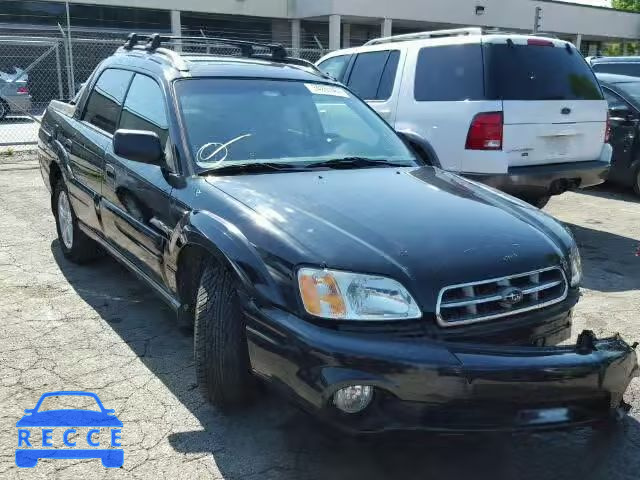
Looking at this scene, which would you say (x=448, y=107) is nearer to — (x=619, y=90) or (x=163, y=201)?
(x=163, y=201)

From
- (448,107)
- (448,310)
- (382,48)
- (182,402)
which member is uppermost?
(382,48)

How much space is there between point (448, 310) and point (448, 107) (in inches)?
151

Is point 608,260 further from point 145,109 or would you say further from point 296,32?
point 296,32

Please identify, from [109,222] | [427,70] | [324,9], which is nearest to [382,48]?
[427,70]

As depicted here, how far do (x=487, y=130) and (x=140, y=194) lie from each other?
Answer: 3.28 meters

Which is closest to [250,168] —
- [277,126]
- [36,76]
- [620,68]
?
[277,126]

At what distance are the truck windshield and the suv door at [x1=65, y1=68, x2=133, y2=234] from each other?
975 millimetres

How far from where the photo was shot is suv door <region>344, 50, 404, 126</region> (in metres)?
6.73

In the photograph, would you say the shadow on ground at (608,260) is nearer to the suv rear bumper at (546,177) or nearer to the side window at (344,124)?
the suv rear bumper at (546,177)

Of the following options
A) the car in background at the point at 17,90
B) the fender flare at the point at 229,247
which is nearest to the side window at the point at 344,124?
the fender flare at the point at 229,247

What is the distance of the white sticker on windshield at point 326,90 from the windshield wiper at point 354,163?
28.0 inches

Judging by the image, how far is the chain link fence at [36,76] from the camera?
12.5 m

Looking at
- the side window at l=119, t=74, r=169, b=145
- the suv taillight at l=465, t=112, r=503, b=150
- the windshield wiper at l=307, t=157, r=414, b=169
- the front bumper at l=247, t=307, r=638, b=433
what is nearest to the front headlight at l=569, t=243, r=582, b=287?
the front bumper at l=247, t=307, r=638, b=433

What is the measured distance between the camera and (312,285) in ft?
8.22
